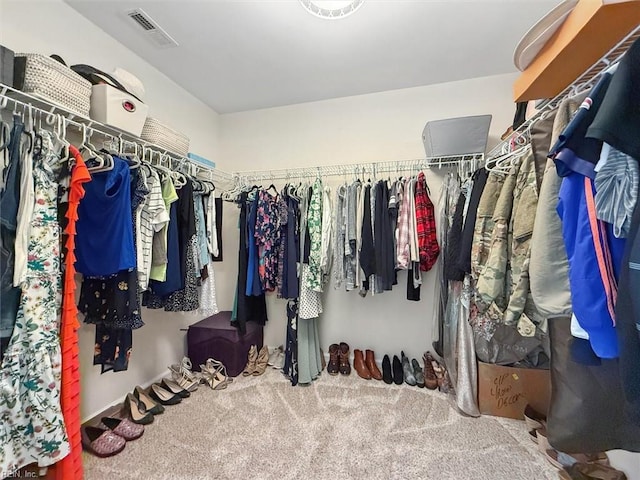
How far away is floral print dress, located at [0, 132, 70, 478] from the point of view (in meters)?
1.03

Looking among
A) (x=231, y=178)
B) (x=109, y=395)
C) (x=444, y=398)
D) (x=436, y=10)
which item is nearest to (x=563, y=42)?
(x=436, y=10)

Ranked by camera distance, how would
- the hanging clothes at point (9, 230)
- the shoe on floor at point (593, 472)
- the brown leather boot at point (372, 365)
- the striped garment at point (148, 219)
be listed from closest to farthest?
the hanging clothes at point (9, 230)
the shoe on floor at point (593, 472)
the striped garment at point (148, 219)
the brown leather boot at point (372, 365)

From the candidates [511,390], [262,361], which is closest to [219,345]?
[262,361]

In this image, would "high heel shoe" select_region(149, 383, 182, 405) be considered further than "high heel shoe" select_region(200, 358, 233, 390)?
No

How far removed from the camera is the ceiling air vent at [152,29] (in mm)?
1579

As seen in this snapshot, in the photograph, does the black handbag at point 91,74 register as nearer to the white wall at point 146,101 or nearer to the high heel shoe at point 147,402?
the white wall at point 146,101

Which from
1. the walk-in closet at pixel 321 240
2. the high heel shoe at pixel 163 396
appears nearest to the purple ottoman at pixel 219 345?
the walk-in closet at pixel 321 240

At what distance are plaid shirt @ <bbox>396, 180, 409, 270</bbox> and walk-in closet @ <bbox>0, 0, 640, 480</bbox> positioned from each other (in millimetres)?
21

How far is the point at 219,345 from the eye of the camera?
2260mm

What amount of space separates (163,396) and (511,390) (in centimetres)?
235

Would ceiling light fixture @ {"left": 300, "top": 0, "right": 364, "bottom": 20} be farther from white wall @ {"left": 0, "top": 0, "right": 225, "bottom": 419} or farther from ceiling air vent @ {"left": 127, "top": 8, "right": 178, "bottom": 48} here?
white wall @ {"left": 0, "top": 0, "right": 225, "bottom": 419}

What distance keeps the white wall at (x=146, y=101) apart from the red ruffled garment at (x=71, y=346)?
539mm

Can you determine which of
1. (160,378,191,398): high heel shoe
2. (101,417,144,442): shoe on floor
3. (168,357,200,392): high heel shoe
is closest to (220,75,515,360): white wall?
(168,357,200,392): high heel shoe

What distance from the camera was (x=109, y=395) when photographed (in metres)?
1.79
